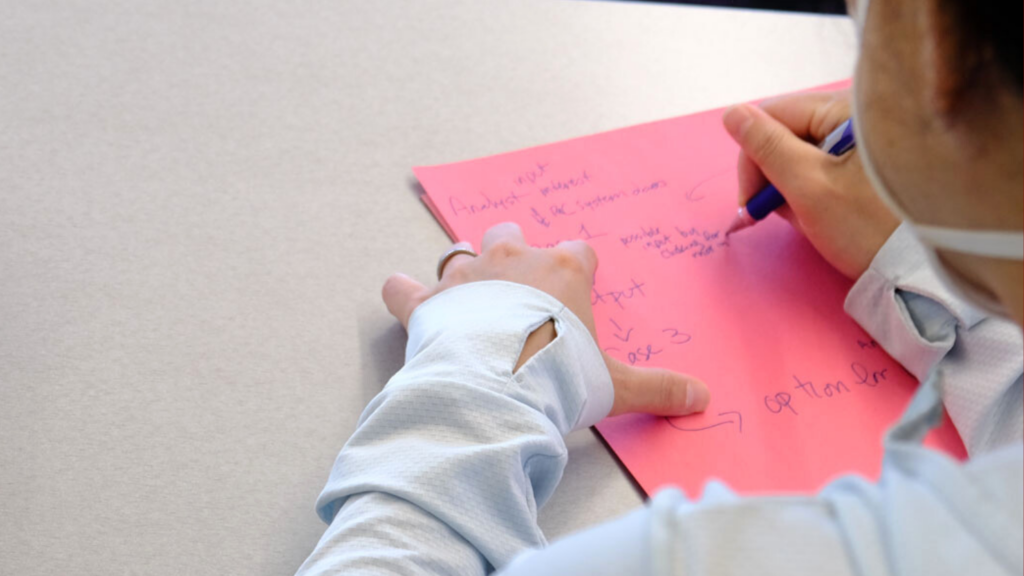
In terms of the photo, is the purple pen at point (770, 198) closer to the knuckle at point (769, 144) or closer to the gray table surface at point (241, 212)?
the knuckle at point (769, 144)

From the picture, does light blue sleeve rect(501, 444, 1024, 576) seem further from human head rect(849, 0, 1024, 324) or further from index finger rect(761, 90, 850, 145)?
index finger rect(761, 90, 850, 145)

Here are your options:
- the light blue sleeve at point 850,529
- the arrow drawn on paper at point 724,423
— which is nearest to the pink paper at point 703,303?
the arrow drawn on paper at point 724,423

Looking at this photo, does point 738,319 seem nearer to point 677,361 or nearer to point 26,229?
point 677,361

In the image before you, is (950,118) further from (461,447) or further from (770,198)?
(770,198)

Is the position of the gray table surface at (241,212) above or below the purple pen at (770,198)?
above

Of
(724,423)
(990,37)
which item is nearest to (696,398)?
(724,423)

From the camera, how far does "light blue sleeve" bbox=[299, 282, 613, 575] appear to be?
426 millimetres

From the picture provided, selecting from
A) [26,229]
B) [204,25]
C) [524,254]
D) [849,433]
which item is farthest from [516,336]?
[204,25]

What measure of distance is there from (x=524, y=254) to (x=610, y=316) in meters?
0.08

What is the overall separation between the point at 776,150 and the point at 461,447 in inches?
14.7

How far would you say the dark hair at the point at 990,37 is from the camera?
22 cm

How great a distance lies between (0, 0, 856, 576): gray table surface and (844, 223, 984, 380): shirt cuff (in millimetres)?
229

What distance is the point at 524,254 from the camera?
0.62 metres

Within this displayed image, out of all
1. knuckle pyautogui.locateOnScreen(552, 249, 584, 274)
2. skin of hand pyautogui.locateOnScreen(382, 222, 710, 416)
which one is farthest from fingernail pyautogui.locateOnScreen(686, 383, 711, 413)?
knuckle pyautogui.locateOnScreen(552, 249, 584, 274)
